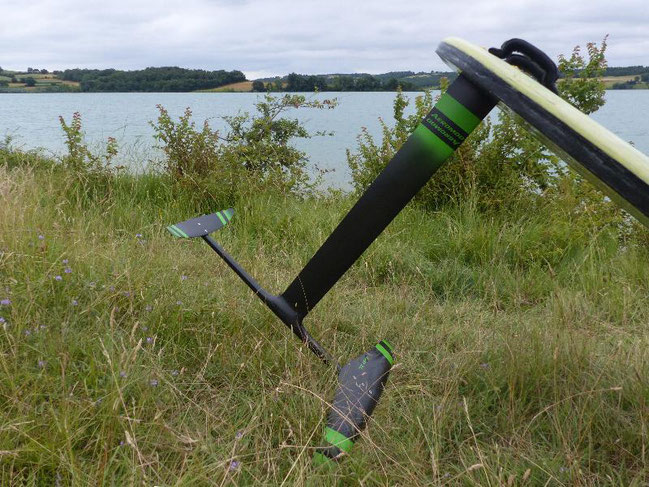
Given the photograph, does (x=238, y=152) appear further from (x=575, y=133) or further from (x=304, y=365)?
(x=575, y=133)

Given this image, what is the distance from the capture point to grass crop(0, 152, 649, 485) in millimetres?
1521

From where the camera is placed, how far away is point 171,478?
56.5 inches

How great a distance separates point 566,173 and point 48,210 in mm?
3751

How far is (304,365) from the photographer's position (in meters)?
2.01

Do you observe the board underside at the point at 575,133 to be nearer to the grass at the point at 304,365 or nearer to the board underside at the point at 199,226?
the grass at the point at 304,365

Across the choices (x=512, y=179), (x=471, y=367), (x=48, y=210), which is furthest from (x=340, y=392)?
(x=512, y=179)

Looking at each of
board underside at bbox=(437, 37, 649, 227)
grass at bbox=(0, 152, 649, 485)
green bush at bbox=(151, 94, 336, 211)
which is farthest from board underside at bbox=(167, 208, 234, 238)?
green bush at bbox=(151, 94, 336, 211)

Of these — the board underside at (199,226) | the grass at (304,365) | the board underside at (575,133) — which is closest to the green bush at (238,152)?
the grass at (304,365)

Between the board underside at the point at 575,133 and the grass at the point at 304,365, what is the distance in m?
0.51

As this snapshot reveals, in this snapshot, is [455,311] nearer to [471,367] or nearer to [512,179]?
[471,367]

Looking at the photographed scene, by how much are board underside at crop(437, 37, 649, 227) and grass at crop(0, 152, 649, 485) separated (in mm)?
514

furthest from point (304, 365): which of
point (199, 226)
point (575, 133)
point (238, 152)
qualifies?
point (238, 152)

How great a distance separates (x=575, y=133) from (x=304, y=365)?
116 cm

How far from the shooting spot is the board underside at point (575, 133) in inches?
52.2
